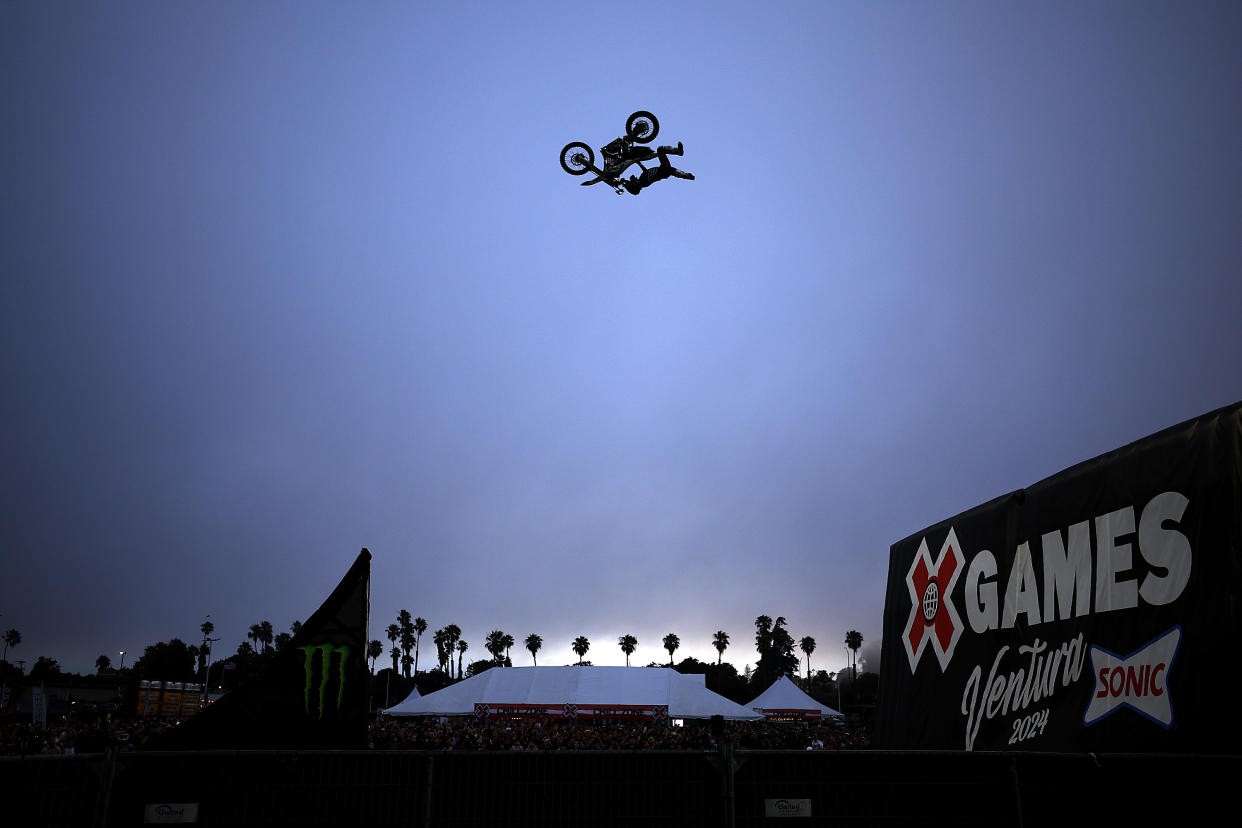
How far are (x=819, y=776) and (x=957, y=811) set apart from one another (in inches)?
45.3

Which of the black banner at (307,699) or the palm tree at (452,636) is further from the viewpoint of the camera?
the palm tree at (452,636)

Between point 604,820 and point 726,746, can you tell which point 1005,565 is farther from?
point 604,820

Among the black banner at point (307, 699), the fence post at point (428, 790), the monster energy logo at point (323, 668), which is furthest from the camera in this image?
the monster energy logo at point (323, 668)

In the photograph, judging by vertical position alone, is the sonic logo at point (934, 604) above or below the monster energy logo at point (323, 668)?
above

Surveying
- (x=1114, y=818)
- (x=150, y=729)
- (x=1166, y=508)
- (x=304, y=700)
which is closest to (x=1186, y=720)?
(x=1114, y=818)

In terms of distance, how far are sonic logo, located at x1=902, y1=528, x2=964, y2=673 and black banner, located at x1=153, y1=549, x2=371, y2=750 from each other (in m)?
6.58

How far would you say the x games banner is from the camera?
577 cm

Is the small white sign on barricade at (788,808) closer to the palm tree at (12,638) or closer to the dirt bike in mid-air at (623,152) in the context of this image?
the dirt bike in mid-air at (623,152)

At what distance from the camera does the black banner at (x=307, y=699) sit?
6.98 meters

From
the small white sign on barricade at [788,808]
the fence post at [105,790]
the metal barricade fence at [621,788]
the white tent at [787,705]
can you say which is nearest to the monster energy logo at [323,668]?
the metal barricade fence at [621,788]

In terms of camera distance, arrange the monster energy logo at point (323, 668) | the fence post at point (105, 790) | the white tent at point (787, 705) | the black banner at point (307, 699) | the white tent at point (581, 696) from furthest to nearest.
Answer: the white tent at point (787, 705) < the white tent at point (581, 696) < the monster energy logo at point (323, 668) < the black banner at point (307, 699) < the fence post at point (105, 790)

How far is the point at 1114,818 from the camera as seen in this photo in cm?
587

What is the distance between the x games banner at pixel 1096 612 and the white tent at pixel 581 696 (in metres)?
28.6

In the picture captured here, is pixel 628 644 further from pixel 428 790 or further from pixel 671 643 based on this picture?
pixel 428 790
